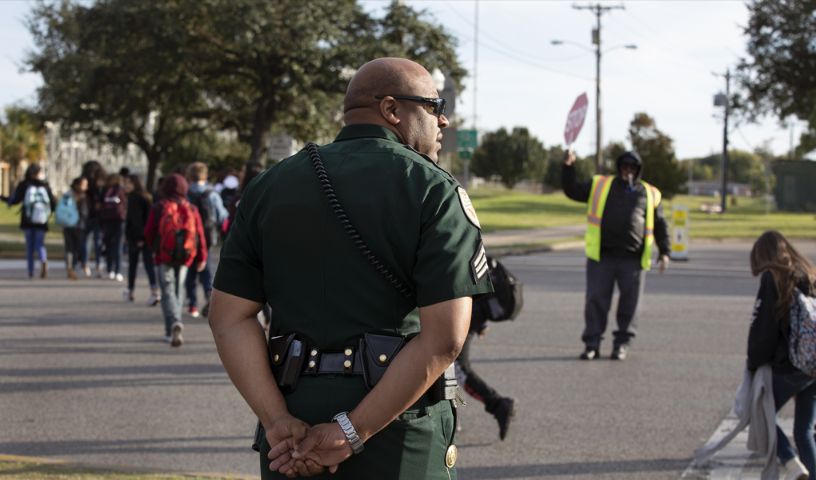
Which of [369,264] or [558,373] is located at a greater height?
[369,264]

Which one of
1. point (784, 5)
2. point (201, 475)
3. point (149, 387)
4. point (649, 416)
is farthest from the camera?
point (784, 5)

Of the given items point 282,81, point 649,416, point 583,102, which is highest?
point 282,81

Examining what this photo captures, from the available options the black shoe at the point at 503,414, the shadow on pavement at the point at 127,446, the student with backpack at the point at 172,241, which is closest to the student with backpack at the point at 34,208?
the student with backpack at the point at 172,241

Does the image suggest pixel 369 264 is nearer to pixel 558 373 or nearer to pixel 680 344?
pixel 558 373

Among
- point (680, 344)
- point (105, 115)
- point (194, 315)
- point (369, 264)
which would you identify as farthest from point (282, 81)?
point (369, 264)

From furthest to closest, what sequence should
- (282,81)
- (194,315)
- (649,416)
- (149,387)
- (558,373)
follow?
(282,81) < (194,315) < (558,373) < (149,387) < (649,416)

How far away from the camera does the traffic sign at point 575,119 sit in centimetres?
991

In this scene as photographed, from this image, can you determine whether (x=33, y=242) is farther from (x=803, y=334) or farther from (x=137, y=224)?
(x=803, y=334)

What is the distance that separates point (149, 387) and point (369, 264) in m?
6.05

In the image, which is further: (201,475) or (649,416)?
(649,416)

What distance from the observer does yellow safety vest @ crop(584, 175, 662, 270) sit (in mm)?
10125

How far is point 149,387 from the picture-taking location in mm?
8531

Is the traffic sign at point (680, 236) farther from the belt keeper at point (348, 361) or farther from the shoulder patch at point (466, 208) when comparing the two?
the belt keeper at point (348, 361)

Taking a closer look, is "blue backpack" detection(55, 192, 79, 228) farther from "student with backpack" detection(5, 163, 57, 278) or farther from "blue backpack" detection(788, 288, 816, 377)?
"blue backpack" detection(788, 288, 816, 377)
